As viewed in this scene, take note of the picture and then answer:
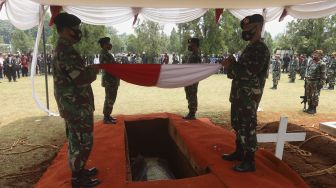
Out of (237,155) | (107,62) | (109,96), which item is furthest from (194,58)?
(237,155)

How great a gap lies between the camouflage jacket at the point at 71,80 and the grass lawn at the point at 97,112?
1247 mm

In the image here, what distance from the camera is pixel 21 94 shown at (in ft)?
33.8

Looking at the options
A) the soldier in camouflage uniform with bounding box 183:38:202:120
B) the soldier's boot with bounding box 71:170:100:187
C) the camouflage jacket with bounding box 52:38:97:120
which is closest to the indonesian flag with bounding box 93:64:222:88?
the camouflage jacket with bounding box 52:38:97:120

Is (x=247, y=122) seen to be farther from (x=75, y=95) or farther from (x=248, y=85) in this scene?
(x=75, y=95)

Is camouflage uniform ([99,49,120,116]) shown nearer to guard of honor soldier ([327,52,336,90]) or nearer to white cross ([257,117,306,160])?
white cross ([257,117,306,160])

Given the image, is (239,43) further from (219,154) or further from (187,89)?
(219,154)

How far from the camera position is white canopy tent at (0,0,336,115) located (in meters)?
5.62

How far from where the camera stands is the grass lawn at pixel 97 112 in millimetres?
4020

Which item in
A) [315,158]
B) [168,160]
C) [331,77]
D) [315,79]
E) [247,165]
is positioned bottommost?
[168,160]

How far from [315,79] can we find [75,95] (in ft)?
21.8

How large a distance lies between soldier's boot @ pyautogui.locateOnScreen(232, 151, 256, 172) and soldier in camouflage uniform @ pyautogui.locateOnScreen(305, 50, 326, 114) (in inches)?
206

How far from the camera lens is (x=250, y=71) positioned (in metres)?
2.79

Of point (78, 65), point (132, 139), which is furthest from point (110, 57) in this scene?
point (78, 65)

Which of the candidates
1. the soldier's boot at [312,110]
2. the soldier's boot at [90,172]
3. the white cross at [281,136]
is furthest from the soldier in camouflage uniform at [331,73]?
the soldier's boot at [90,172]
